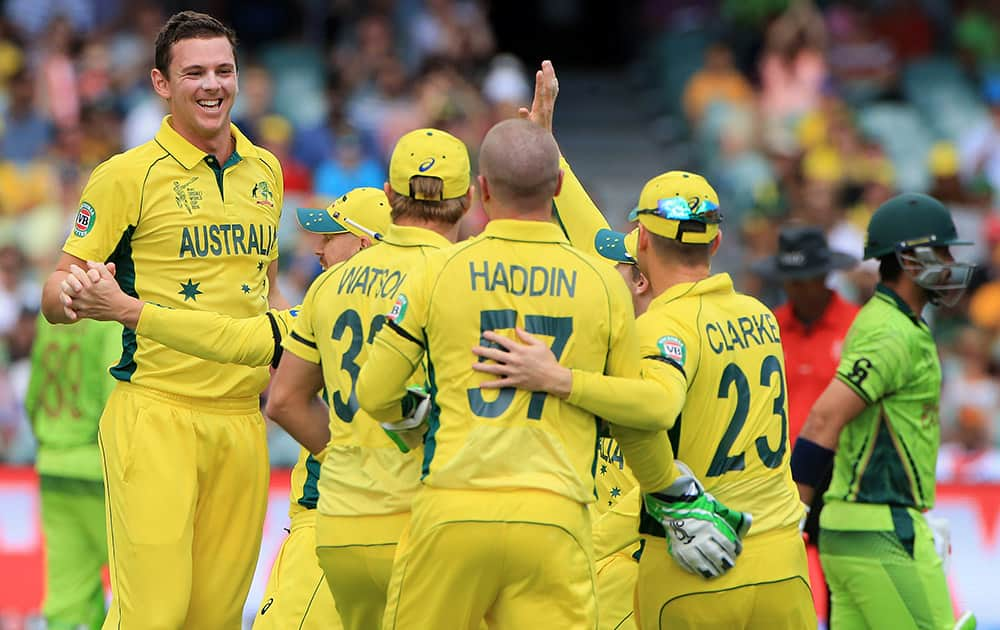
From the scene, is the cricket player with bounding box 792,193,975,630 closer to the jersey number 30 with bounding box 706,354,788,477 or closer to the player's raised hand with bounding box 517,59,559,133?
the jersey number 30 with bounding box 706,354,788,477

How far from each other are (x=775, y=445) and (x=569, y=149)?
42.4ft

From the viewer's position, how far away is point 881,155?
17266mm

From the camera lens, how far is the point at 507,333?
571cm

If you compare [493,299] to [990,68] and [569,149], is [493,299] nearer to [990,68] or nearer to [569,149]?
[569,149]

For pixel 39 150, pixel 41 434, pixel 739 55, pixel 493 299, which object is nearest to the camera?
pixel 493 299

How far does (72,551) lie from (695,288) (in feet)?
16.9

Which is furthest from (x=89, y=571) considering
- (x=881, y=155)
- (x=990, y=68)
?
(x=990, y=68)

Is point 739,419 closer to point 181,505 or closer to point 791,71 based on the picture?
point 181,505

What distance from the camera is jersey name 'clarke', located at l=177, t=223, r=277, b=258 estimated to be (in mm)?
7113

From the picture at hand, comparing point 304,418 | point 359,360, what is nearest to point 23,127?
point 304,418

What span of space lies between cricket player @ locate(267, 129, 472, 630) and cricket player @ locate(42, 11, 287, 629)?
838 millimetres

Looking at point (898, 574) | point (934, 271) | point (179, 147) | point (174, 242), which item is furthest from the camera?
point (934, 271)

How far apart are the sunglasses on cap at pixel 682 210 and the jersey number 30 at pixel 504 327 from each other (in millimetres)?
924

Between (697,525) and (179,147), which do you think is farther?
(179,147)
